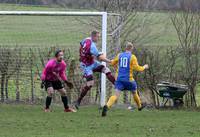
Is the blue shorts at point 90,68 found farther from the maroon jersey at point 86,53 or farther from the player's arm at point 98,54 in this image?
the player's arm at point 98,54

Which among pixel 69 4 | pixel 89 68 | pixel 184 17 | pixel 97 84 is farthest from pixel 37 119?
pixel 69 4

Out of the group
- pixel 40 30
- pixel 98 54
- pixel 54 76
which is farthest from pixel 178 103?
pixel 40 30

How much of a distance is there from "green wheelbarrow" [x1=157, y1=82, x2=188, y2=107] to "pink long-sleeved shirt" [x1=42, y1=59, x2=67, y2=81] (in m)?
3.33

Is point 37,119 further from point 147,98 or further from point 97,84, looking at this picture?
point 147,98

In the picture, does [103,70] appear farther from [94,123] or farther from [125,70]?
[94,123]

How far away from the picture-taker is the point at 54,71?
53.2 feet

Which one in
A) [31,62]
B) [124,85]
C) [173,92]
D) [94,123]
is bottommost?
[94,123]

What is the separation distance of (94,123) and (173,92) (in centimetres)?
433

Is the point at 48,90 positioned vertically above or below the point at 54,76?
below

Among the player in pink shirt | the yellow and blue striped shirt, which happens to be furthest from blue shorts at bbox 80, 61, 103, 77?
the yellow and blue striped shirt

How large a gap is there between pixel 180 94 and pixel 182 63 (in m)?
1.17

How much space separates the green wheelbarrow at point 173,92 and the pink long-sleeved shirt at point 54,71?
3332 mm

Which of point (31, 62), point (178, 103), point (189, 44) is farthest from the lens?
point (189, 44)

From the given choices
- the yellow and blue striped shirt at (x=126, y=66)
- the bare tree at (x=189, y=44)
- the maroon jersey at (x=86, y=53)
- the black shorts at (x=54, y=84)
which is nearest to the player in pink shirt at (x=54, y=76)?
the black shorts at (x=54, y=84)
